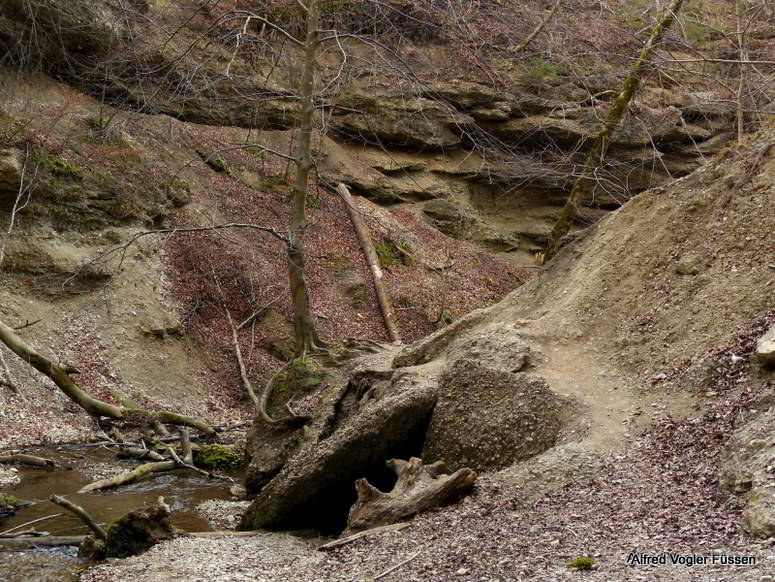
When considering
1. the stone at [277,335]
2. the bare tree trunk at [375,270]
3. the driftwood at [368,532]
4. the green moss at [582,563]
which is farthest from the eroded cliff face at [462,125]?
the green moss at [582,563]

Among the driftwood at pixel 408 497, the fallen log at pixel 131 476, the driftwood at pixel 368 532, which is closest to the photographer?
the driftwood at pixel 368 532

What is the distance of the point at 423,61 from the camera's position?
2669 cm

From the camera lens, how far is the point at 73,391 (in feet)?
40.8

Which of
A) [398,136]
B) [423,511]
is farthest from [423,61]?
[423,511]

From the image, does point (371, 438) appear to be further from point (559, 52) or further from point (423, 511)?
point (559, 52)

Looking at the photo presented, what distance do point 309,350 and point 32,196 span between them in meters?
7.71

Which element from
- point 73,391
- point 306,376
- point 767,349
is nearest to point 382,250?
point 306,376

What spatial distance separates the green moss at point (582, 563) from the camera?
202 inches

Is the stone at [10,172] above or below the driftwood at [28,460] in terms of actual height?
above

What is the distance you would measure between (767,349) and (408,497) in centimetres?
359

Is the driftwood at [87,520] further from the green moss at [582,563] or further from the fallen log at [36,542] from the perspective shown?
the green moss at [582,563]

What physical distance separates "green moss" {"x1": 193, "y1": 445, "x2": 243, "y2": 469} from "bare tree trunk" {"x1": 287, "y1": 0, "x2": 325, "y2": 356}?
214 centimetres

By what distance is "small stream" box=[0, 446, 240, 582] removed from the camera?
764cm

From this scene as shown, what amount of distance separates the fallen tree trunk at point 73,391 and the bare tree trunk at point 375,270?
6513mm
